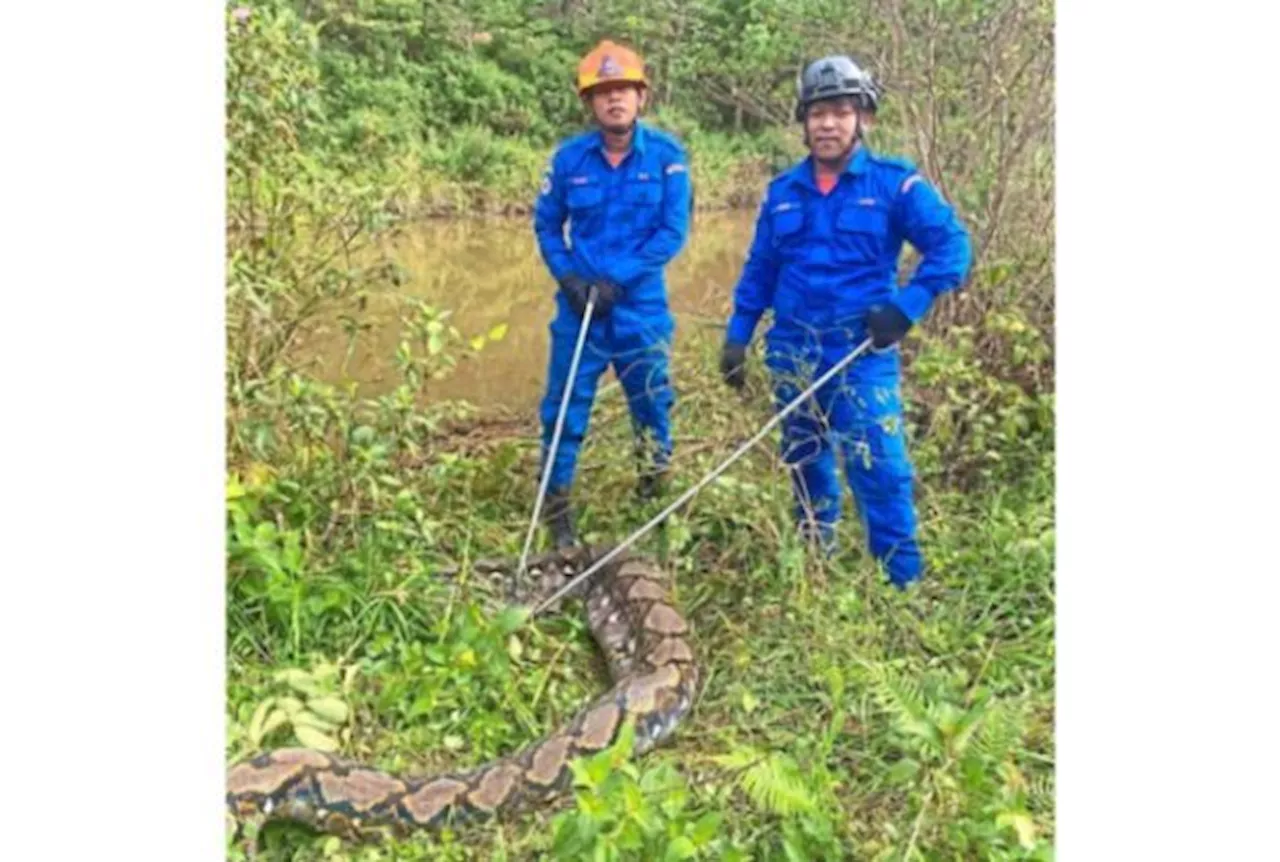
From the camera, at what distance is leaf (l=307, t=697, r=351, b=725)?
299 centimetres

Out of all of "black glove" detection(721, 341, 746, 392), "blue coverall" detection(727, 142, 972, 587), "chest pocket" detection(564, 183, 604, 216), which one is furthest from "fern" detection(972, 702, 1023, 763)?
"chest pocket" detection(564, 183, 604, 216)

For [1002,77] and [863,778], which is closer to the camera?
[863,778]

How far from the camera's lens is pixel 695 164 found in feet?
11.8

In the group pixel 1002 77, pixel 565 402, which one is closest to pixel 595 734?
pixel 565 402

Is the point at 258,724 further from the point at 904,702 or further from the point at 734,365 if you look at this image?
the point at 734,365

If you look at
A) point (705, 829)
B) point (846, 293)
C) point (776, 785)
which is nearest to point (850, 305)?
point (846, 293)

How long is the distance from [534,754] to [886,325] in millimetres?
1433

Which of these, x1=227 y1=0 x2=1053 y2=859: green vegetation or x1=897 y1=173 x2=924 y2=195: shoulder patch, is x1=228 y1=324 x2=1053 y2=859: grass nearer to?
x1=227 y1=0 x2=1053 y2=859: green vegetation

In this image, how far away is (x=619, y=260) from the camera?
Result: 12.0ft

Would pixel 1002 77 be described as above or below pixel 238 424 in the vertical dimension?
above

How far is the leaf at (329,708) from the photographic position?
9.82 feet

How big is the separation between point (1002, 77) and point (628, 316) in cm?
127

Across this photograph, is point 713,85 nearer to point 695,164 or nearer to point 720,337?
point 695,164
